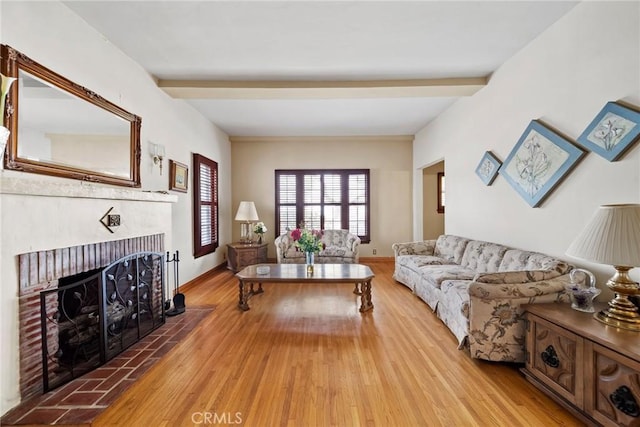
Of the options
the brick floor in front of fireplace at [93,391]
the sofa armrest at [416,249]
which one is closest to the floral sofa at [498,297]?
the sofa armrest at [416,249]

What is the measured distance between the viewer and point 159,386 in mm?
1881

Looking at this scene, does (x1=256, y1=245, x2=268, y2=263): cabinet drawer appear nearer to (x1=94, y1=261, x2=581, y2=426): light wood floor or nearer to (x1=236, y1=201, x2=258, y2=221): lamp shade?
(x1=236, y1=201, x2=258, y2=221): lamp shade

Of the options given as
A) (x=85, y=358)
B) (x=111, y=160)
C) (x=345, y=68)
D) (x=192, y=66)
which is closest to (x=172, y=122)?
(x=192, y=66)

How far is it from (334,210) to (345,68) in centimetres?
352

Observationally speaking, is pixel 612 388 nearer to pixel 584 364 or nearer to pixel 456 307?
pixel 584 364

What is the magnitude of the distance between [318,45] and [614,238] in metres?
2.82

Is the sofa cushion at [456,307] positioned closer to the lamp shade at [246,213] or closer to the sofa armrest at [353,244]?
the sofa armrest at [353,244]

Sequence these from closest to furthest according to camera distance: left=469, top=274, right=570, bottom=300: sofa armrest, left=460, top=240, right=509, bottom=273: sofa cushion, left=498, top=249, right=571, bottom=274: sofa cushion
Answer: left=469, top=274, right=570, bottom=300: sofa armrest, left=498, top=249, right=571, bottom=274: sofa cushion, left=460, top=240, right=509, bottom=273: sofa cushion

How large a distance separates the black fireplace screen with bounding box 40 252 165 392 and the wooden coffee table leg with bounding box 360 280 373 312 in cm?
229

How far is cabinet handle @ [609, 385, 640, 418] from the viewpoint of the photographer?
131 cm

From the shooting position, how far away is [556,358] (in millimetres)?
1717

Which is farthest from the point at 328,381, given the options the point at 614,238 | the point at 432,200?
the point at 432,200

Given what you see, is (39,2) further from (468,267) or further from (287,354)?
(468,267)

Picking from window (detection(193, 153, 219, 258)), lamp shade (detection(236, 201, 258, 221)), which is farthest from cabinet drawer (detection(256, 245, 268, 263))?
window (detection(193, 153, 219, 258))
